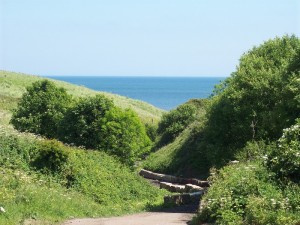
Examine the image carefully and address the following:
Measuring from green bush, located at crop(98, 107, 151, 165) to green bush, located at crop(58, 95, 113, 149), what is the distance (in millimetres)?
386

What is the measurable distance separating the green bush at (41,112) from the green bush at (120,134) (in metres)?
5.26

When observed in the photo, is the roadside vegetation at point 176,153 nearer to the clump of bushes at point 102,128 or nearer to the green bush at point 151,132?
the clump of bushes at point 102,128

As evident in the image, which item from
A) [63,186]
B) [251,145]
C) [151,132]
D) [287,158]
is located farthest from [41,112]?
[287,158]

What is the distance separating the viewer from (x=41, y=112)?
122 ft

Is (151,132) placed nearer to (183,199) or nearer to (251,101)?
(251,101)

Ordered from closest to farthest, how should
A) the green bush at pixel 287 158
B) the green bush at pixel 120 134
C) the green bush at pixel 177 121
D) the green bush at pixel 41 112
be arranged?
1. the green bush at pixel 287 158
2. the green bush at pixel 120 134
3. the green bush at pixel 41 112
4. the green bush at pixel 177 121

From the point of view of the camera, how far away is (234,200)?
14664 mm

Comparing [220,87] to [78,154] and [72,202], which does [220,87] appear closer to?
[78,154]

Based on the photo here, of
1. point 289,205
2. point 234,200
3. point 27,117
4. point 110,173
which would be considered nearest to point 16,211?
point 234,200

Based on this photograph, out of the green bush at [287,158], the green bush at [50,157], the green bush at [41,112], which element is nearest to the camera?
the green bush at [287,158]

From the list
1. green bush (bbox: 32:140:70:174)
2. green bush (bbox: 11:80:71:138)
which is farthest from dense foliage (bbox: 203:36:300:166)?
green bush (bbox: 11:80:71:138)

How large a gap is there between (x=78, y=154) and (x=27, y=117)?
10.4 m

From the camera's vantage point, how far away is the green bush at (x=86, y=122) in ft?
105

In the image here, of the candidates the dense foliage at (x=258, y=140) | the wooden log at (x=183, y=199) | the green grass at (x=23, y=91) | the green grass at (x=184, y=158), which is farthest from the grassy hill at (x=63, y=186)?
the green grass at (x=23, y=91)
